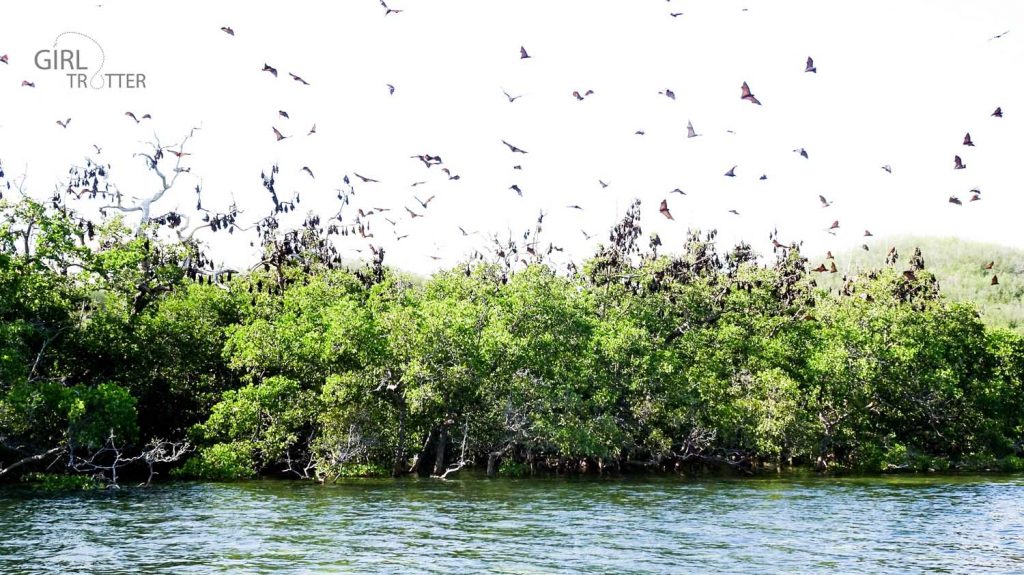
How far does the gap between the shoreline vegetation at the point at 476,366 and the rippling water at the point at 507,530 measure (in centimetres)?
445

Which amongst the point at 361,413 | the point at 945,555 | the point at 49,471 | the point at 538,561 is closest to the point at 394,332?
the point at 361,413

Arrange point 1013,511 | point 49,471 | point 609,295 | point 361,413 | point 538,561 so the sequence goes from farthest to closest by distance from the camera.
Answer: point 609,295
point 361,413
point 49,471
point 1013,511
point 538,561

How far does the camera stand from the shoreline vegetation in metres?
45.5

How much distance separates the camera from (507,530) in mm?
30625

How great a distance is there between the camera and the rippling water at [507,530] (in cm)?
2445

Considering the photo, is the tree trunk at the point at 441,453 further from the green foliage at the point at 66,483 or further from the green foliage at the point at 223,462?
the green foliage at the point at 66,483

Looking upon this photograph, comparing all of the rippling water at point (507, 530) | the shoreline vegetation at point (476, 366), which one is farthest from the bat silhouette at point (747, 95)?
the shoreline vegetation at point (476, 366)

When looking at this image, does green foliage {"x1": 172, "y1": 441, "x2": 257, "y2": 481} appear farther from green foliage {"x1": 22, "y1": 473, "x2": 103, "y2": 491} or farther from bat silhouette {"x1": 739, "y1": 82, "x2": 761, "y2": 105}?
bat silhouette {"x1": 739, "y1": 82, "x2": 761, "y2": 105}

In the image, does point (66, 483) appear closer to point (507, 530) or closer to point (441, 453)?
point (441, 453)

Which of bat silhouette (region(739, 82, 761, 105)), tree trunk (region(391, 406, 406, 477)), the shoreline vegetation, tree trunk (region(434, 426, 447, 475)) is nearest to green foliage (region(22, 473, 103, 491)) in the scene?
the shoreline vegetation

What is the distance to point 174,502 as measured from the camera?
3738cm

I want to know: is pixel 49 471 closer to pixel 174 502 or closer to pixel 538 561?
pixel 174 502

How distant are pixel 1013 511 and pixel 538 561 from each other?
72.6 feet

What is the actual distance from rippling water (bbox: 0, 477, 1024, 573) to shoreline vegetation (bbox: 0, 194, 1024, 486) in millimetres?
4452
